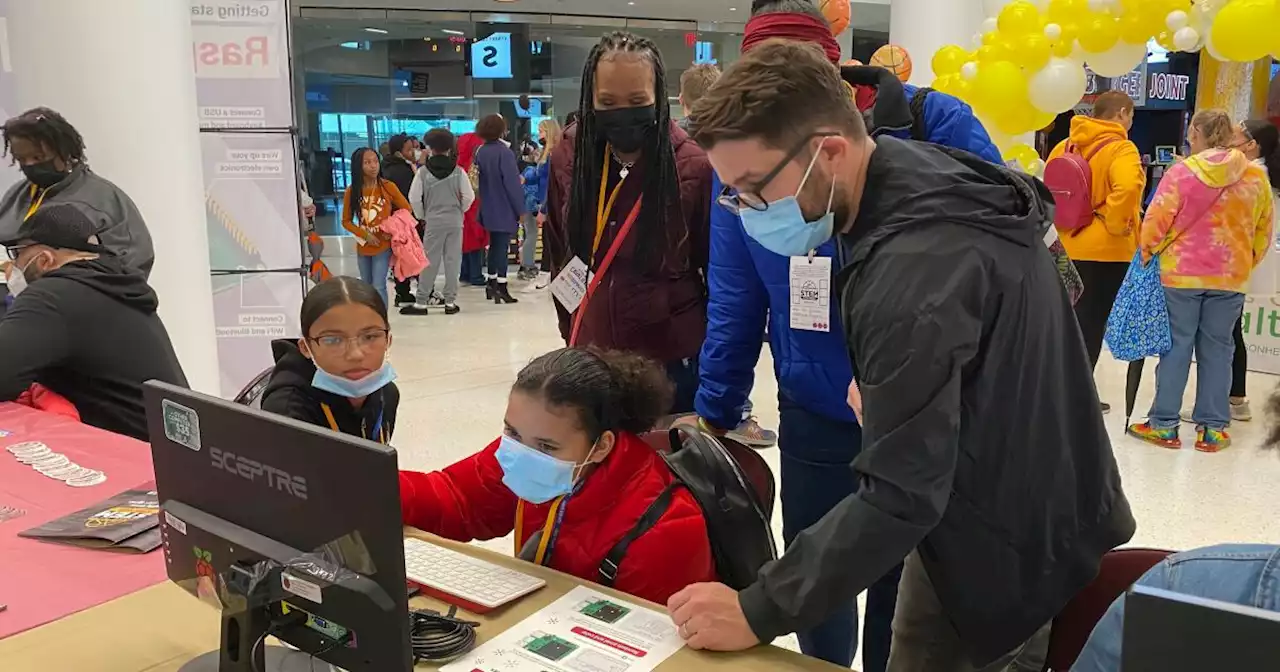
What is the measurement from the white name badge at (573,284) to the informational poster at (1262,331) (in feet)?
16.4

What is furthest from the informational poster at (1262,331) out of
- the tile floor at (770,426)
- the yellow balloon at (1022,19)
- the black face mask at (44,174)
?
the black face mask at (44,174)

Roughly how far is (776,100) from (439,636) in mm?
829

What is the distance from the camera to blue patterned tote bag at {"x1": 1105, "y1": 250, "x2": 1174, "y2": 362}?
452 cm

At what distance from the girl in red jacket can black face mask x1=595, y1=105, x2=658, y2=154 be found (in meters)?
0.88

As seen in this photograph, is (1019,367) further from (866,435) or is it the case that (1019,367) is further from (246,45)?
(246,45)

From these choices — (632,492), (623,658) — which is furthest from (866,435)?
(632,492)

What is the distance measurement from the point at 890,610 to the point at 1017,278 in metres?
1.00

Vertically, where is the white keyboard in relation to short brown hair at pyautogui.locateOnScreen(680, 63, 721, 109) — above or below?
below

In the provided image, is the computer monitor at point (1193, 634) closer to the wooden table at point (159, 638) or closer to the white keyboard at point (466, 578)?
the wooden table at point (159, 638)

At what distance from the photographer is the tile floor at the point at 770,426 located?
3639 millimetres

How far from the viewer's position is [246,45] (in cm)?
439

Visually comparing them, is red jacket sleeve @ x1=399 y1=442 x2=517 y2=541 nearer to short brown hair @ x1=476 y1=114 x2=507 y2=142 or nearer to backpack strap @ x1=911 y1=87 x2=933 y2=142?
backpack strap @ x1=911 y1=87 x2=933 y2=142

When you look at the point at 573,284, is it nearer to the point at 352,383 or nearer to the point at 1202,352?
the point at 352,383

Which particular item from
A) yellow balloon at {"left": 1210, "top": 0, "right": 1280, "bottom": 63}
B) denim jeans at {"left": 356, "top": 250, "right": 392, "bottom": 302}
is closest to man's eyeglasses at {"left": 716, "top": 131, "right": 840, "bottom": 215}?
yellow balloon at {"left": 1210, "top": 0, "right": 1280, "bottom": 63}
